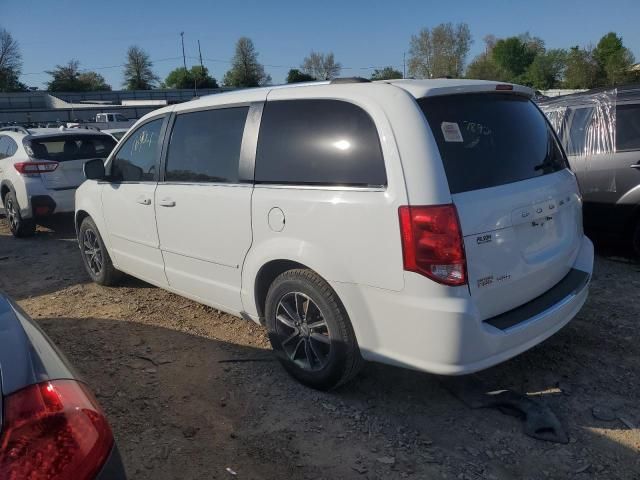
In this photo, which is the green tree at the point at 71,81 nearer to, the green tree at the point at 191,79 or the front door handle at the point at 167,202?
the green tree at the point at 191,79

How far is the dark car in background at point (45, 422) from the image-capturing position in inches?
53.7

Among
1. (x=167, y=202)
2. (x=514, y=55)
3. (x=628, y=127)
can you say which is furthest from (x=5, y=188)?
(x=514, y=55)

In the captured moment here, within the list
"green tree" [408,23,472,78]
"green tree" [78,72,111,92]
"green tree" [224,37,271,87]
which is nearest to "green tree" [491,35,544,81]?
"green tree" [408,23,472,78]

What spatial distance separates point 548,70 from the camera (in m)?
85.0

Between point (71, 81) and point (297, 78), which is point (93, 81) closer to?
point (71, 81)

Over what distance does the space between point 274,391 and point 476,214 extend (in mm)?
1675

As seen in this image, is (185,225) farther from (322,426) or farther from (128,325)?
(322,426)

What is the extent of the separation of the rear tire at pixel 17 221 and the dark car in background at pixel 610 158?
7526mm

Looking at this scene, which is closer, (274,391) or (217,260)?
(274,391)

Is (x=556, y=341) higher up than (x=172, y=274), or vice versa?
(x=172, y=274)

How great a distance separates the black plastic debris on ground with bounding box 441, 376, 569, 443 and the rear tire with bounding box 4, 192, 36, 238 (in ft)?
23.5

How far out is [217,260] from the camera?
3.83 meters

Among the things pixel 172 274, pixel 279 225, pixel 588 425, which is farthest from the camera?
pixel 172 274

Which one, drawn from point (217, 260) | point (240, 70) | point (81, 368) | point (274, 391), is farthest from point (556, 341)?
point (240, 70)
